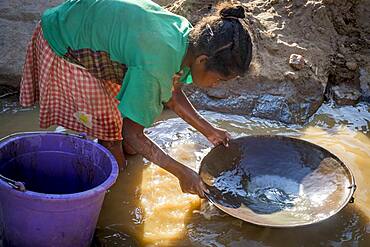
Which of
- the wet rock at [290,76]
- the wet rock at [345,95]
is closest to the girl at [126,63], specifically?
the wet rock at [290,76]

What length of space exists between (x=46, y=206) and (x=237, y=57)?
994 mm

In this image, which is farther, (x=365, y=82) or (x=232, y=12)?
(x=365, y=82)

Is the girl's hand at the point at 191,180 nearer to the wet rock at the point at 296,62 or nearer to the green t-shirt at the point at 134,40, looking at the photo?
the green t-shirt at the point at 134,40

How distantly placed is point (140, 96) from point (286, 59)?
252 cm

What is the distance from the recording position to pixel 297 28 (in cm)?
467

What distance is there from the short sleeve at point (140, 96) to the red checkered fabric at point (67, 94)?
0.49 meters

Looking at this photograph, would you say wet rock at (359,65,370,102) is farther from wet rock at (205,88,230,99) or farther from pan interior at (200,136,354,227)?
pan interior at (200,136,354,227)

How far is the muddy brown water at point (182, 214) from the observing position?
2678mm

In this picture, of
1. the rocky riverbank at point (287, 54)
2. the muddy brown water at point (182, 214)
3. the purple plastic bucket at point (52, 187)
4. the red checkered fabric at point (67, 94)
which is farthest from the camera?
the rocky riverbank at point (287, 54)

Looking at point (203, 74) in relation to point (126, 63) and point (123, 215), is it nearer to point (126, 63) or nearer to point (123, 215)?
point (126, 63)

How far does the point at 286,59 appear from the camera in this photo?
14.3 ft

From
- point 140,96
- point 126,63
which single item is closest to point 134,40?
point 126,63

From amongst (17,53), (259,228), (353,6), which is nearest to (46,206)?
(259,228)

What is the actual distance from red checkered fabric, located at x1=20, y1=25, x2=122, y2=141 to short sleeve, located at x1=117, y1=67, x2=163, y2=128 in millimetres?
489
